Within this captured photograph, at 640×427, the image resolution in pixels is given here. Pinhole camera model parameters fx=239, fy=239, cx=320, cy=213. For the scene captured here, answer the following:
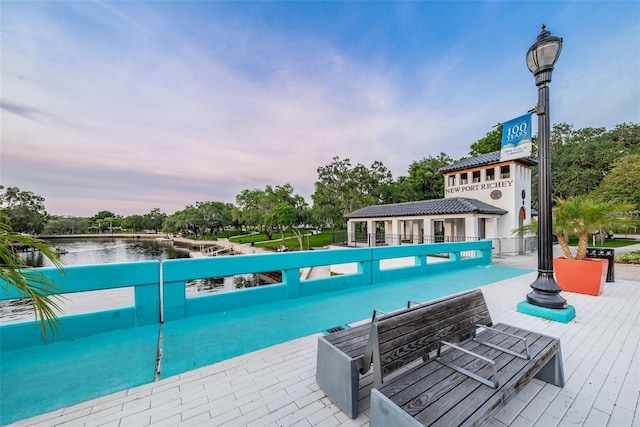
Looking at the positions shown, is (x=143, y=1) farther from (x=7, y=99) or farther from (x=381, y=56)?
(x=381, y=56)

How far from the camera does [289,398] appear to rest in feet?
7.03

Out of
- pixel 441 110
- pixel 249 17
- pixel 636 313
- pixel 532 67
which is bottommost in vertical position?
pixel 636 313

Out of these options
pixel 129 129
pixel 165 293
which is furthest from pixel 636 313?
pixel 129 129

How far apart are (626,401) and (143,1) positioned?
40.4ft

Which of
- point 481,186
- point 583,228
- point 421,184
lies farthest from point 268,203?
point 583,228

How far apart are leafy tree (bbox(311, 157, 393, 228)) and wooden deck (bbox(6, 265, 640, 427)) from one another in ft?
86.2

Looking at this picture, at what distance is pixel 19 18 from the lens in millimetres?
6109

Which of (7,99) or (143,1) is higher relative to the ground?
(143,1)

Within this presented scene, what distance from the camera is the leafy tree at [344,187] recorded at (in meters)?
29.4

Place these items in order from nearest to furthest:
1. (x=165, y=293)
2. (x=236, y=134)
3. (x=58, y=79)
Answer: (x=165, y=293) → (x=58, y=79) → (x=236, y=134)

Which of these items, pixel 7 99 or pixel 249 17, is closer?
pixel 7 99

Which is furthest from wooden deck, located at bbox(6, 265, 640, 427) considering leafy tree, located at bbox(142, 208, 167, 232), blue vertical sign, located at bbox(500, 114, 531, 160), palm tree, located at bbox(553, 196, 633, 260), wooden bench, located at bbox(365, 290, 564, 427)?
leafy tree, located at bbox(142, 208, 167, 232)

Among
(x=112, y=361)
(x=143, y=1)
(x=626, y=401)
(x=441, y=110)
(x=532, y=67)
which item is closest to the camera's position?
(x=626, y=401)

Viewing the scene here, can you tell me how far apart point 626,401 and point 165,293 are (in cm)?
544
